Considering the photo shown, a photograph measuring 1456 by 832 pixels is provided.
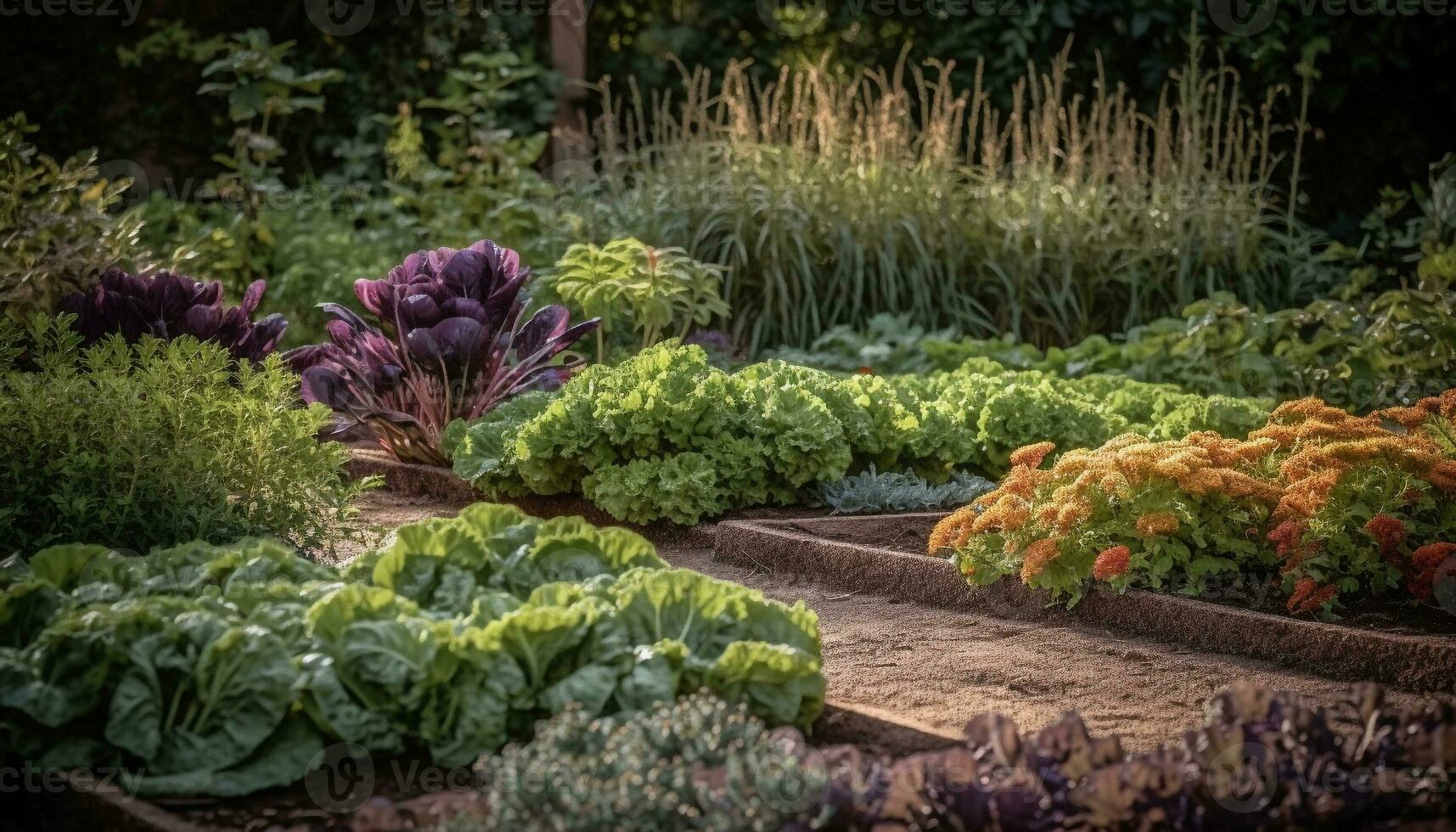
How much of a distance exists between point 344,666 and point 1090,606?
1983mm

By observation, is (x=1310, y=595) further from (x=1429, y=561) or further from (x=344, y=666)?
(x=344, y=666)

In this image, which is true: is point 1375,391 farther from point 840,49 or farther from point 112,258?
point 840,49

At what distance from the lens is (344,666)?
2344 millimetres

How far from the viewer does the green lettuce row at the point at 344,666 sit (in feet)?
7.48

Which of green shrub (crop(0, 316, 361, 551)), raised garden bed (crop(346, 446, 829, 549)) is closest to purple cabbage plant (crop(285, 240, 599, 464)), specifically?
raised garden bed (crop(346, 446, 829, 549))

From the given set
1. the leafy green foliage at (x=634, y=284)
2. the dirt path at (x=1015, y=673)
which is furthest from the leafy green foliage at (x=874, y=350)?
the dirt path at (x=1015, y=673)

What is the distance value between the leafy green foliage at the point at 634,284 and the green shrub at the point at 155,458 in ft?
6.87

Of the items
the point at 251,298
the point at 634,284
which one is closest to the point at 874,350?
the point at 634,284

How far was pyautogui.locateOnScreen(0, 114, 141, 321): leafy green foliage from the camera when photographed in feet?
18.6

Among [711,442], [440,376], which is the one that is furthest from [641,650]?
[440,376]

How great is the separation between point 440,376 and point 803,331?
2349 mm

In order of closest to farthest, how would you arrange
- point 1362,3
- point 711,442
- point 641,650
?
A: point 641,650
point 711,442
point 1362,3

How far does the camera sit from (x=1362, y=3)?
27.9 feet

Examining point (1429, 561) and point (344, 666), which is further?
point (1429, 561)
